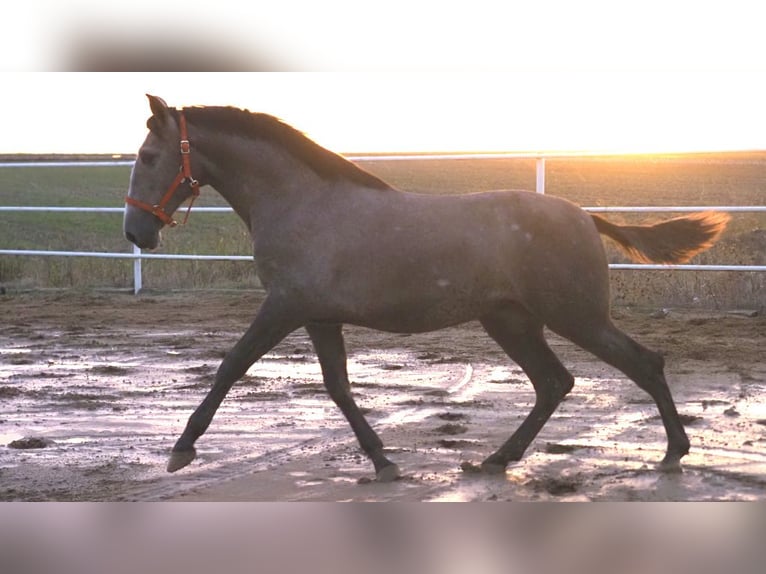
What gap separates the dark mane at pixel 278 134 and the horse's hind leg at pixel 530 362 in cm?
85

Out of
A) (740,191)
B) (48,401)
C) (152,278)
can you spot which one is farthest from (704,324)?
(740,191)

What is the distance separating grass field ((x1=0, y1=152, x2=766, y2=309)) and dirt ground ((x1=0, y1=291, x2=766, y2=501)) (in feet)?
3.10

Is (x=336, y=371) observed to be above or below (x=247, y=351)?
below

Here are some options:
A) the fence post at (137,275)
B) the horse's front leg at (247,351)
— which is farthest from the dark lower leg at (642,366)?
the fence post at (137,275)

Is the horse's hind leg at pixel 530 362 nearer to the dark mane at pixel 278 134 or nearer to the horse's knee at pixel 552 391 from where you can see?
the horse's knee at pixel 552 391

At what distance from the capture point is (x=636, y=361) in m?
4.54

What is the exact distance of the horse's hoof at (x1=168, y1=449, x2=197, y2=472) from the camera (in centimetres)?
442

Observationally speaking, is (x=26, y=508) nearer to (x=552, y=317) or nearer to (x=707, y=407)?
(x=552, y=317)

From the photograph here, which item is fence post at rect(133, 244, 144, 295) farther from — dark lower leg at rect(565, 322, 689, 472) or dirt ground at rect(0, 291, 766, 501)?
dark lower leg at rect(565, 322, 689, 472)

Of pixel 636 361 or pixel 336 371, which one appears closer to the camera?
pixel 636 361

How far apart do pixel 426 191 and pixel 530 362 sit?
29042 millimetres

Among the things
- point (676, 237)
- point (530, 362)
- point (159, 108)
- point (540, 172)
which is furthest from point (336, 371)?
point (540, 172)

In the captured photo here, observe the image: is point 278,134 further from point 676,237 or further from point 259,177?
point 676,237

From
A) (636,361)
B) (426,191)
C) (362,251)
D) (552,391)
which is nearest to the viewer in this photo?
(362,251)
